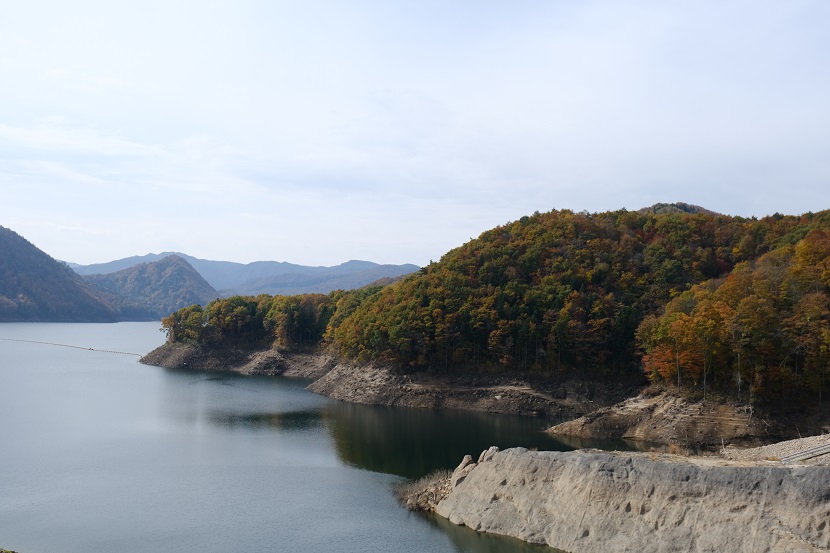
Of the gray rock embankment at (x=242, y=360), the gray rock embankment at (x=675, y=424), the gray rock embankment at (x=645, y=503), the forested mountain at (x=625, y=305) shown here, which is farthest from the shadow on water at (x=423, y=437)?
the gray rock embankment at (x=242, y=360)

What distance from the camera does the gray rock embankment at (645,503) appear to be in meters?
24.0

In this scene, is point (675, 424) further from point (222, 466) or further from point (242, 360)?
point (242, 360)

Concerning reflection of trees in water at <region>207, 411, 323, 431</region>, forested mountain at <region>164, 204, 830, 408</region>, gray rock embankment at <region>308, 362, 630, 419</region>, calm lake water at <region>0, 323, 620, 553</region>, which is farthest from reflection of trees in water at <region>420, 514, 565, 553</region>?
gray rock embankment at <region>308, 362, 630, 419</region>

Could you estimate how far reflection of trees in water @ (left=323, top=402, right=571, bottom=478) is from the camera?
44250mm

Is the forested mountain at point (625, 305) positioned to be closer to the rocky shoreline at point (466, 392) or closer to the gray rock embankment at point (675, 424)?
the rocky shoreline at point (466, 392)

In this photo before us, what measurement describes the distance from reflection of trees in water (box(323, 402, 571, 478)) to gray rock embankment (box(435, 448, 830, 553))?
→ 10945 millimetres

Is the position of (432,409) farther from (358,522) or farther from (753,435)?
(358,522)

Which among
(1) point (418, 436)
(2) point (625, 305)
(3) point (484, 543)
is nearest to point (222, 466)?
(1) point (418, 436)

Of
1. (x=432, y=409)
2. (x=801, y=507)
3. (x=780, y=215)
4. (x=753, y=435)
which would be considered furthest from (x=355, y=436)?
(x=780, y=215)

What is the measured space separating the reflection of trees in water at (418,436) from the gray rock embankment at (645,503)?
35.9ft

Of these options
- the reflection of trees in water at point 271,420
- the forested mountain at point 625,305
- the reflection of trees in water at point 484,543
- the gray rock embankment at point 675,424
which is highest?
the forested mountain at point 625,305

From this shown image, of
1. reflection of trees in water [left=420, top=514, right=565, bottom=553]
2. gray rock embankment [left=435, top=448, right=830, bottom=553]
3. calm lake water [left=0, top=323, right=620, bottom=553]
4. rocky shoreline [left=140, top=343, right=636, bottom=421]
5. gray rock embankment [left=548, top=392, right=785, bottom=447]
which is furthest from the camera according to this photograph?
rocky shoreline [left=140, top=343, right=636, bottom=421]

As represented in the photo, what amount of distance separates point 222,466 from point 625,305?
42874mm

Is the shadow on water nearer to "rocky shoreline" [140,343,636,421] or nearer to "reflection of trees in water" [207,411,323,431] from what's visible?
Result: "reflection of trees in water" [207,411,323,431]
